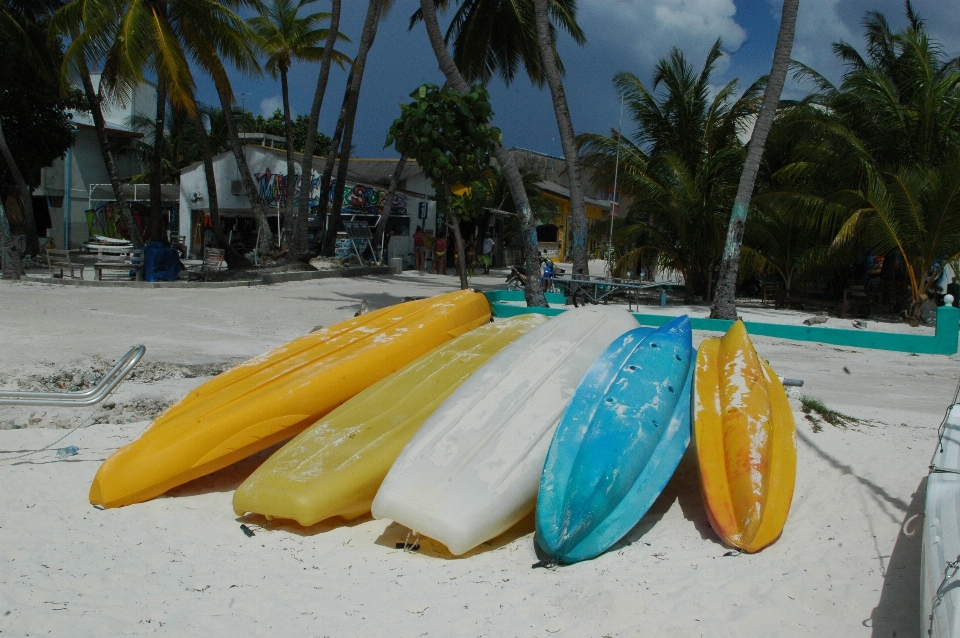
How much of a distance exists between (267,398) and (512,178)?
8.11 meters

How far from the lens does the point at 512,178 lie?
12.3 meters

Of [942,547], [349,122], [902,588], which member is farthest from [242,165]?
[942,547]

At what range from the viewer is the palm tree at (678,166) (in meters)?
14.2

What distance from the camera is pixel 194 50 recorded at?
16.4 metres

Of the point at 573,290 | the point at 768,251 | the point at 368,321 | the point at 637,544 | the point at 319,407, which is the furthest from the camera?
the point at 768,251

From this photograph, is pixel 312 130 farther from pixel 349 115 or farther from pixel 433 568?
pixel 433 568

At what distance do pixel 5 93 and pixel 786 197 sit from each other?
64.0 feet

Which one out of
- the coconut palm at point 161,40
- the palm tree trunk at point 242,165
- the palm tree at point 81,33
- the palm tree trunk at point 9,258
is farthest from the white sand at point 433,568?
the palm tree trunk at point 242,165

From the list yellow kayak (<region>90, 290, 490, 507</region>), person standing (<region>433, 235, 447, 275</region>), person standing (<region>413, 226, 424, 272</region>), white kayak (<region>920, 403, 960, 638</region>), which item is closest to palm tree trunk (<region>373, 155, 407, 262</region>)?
person standing (<region>413, 226, 424, 272</region>)

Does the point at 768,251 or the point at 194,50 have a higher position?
the point at 194,50

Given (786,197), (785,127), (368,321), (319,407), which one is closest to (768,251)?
(786,197)

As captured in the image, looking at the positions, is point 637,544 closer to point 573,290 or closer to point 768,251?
point 573,290

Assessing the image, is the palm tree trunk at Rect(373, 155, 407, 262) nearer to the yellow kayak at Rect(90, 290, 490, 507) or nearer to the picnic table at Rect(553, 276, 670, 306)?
the picnic table at Rect(553, 276, 670, 306)

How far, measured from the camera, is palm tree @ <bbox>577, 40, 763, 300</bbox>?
46.6ft
